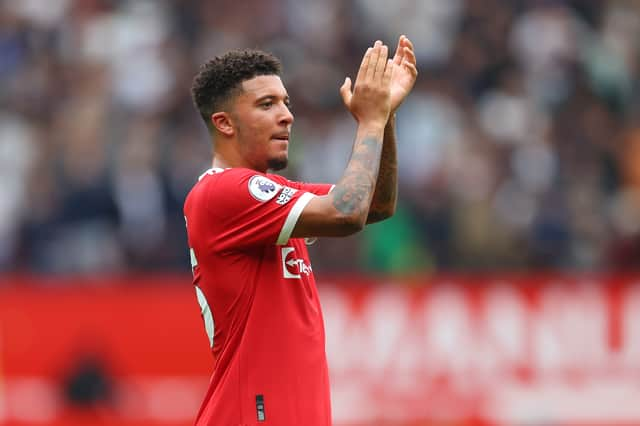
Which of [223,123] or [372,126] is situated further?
[223,123]

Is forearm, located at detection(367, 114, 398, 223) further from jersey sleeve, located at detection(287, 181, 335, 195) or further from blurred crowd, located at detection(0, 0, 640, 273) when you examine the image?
blurred crowd, located at detection(0, 0, 640, 273)

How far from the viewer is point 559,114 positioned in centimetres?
1298

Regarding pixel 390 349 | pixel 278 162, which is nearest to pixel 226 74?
pixel 278 162

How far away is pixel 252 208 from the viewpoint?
535cm

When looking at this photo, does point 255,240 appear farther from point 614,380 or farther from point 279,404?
point 614,380

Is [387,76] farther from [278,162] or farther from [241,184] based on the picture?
[241,184]

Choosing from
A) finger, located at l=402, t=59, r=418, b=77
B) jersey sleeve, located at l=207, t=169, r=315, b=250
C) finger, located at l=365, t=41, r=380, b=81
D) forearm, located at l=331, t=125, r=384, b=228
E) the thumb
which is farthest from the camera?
finger, located at l=402, t=59, r=418, b=77

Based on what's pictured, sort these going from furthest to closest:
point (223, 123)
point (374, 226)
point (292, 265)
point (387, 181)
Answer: point (374, 226) → point (387, 181) → point (223, 123) → point (292, 265)

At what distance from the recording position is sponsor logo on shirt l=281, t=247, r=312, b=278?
549cm

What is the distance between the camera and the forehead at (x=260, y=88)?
18.3 feet

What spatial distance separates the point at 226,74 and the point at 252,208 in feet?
2.05

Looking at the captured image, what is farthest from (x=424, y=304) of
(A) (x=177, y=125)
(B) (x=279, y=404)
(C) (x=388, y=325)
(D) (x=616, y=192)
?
(B) (x=279, y=404)

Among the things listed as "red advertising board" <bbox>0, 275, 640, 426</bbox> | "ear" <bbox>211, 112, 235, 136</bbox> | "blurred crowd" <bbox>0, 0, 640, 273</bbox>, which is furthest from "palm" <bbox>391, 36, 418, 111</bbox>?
"blurred crowd" <bbox>0, 0, 640, 273</bbox>

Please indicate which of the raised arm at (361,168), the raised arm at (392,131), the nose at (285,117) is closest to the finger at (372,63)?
the raised arm at (361,168)
